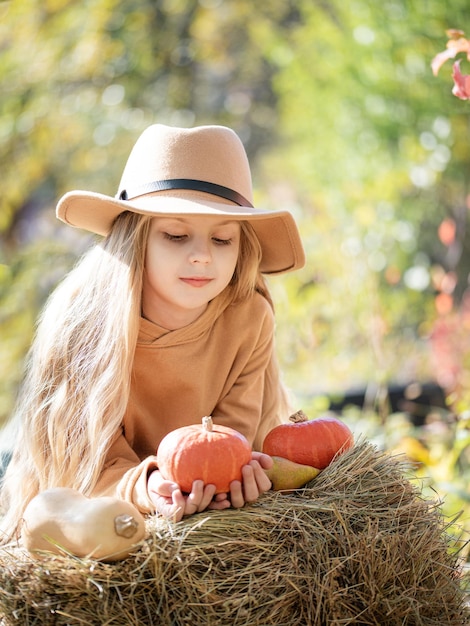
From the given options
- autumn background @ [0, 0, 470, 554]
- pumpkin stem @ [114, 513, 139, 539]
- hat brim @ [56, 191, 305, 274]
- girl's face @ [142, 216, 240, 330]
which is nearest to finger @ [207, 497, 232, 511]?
pumpkin stem @ [114, 513, 139, 539]

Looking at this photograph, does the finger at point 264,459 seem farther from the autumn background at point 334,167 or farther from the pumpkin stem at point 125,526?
the autumn background at point 334,167

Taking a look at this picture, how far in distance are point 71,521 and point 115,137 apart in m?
6.74

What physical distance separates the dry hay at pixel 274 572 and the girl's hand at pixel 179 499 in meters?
0.04

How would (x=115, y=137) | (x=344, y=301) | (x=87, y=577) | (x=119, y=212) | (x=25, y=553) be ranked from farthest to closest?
(x=115, y=137)
(x=344, y=301)
(x=119, y=212)
(x=25, y=553)
(x=87, y=577)

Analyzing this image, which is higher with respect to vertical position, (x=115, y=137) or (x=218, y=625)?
(x=115, y=137)

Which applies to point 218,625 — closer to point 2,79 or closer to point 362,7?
point 2,79

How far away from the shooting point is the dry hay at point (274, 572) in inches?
80.3

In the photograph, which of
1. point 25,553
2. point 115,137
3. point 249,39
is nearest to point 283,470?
point 25,553

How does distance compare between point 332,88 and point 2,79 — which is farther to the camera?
point 332,88

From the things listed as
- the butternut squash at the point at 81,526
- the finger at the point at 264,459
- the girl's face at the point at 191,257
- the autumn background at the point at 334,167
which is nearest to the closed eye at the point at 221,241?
the girl's face at the point at 191,257

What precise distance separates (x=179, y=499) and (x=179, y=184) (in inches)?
42.4

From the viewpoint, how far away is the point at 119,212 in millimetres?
3006

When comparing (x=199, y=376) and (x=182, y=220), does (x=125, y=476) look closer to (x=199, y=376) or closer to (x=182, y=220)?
(x=199, y=376)

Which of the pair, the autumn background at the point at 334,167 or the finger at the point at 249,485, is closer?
the finger at the point at 249,485
